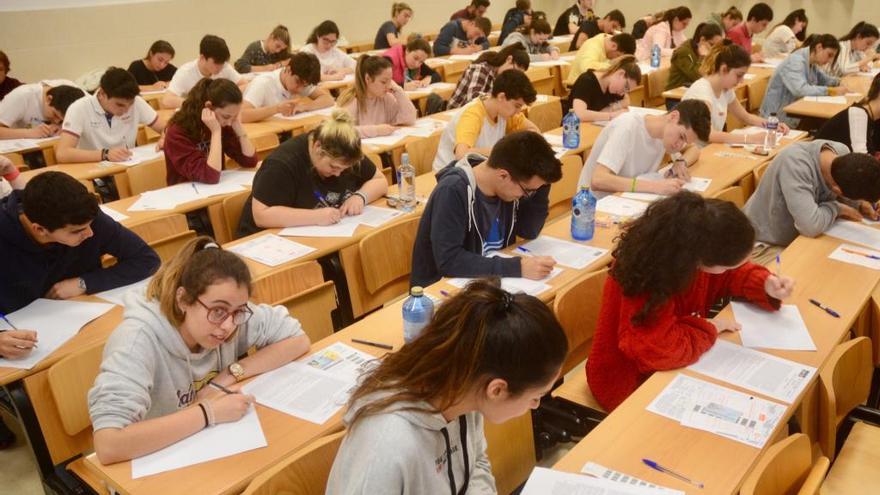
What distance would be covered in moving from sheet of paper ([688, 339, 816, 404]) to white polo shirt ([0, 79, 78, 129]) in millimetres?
5037

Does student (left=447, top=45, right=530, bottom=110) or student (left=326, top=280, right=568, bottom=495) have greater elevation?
student (left=447, top=45, right=530, bottom=110)

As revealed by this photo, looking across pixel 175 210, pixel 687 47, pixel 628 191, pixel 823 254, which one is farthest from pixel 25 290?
pixel 687 47

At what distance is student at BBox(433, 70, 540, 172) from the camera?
4.14 meters

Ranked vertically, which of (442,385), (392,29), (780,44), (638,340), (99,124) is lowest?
(638,340)

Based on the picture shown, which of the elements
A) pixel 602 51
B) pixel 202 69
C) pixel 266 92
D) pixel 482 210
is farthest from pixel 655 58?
pixel 482 210

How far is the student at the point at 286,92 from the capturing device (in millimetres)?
5371

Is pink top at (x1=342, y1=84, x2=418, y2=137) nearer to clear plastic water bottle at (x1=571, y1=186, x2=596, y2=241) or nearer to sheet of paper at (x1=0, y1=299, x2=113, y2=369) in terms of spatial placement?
clear plastic water bottle at (x1=571, y1=186, x2=596, y2=241)

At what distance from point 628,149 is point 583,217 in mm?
894

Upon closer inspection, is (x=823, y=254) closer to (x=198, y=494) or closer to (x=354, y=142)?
(x=354, y=142)

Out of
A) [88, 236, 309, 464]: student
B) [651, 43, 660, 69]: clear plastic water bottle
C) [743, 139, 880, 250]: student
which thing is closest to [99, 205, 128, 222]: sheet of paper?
[88, 236, 309, 464]: student

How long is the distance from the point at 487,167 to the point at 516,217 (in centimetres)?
38

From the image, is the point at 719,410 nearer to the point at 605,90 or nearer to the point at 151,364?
the point at 151,364

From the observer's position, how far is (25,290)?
265 centimetres

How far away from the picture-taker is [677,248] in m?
2.12
